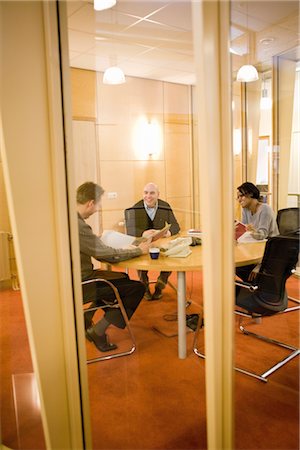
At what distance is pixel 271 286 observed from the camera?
2295 mm

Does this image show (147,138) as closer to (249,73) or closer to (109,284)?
(249,73)

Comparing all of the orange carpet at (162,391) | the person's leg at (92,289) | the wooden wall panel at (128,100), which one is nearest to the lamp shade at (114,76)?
the wooden wall panel at (128,100)

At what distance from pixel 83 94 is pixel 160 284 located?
1.33 metres

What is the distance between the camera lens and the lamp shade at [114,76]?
84.1 inches

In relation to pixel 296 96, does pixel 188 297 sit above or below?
below

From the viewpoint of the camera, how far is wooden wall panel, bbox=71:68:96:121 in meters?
1.75

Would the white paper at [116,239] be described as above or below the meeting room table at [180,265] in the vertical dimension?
above

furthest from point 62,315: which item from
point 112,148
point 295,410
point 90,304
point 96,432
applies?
point 295,410

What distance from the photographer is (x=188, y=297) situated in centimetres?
255

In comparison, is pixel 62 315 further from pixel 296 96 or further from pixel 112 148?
pixel 296 96

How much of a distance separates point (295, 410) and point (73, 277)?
1435 mm

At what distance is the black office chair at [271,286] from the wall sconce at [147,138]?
898mm

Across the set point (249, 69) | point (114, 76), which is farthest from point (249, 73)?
point (114, 76)

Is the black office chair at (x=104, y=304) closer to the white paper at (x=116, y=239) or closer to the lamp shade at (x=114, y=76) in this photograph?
the white paper at (x=116, y=239)
